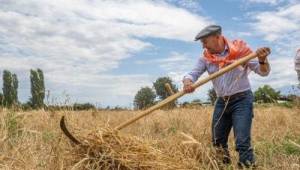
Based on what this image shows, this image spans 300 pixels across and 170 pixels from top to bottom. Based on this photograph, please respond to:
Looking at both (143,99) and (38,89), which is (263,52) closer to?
(38,89)

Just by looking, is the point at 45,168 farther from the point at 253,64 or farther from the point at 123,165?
the point at 253,64

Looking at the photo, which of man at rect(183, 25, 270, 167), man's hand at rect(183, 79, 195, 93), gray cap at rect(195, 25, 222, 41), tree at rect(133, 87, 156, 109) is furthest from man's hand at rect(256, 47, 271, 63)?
tree at rect(133, 87, 156, 109)

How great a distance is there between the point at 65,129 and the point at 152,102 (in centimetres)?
756

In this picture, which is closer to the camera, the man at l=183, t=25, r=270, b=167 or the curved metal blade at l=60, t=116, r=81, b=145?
the curved metal blade at l=60, t=116, r=81, b=145

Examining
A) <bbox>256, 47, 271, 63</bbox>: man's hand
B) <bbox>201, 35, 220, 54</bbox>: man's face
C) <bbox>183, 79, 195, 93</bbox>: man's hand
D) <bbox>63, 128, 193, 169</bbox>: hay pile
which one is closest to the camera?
<bbox>63, 128, 193, 169</bbox>: hay pile

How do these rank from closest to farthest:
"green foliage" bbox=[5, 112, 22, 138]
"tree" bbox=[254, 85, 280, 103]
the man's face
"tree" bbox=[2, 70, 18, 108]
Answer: the man's face → "green foliage" bbox=[5, 112, 22, 138] → "tree" bbox=[2, 70, 18, 108] → "tree" bbox=[254, 85, 280, 103]

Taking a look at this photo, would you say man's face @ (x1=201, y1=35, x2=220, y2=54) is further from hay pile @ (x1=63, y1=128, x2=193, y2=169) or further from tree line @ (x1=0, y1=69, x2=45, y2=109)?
tree line @ (x1=0, y1=69, x2=45, y2=109)

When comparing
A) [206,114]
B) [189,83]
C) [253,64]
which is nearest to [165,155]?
[189,83]

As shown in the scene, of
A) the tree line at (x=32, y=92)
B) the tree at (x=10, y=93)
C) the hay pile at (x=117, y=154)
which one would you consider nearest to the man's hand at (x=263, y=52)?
the hay pile at (x=117, y=154)

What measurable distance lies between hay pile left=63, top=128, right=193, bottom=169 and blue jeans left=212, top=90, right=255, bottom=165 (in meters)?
0.85

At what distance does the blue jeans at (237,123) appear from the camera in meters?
6.38

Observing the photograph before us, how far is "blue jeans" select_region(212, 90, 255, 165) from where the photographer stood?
251 inches

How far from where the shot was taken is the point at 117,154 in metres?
5.55

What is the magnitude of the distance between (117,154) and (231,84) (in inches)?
66.3
